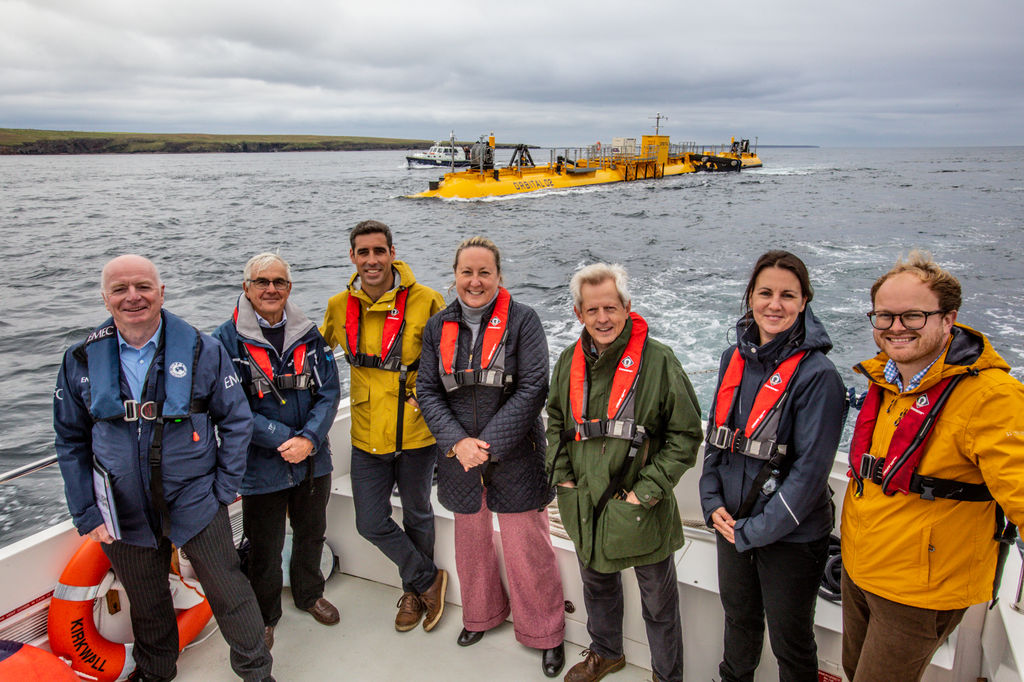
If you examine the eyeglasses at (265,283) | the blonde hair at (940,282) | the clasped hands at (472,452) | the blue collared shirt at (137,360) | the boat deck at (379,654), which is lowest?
the boat deck at (379,654)

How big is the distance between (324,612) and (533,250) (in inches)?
585

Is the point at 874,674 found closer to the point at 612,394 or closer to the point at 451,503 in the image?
the point at 612,394

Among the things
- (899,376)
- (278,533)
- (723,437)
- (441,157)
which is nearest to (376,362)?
(278,533)

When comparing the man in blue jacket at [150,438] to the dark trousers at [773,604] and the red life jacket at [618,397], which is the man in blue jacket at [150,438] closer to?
the red life jacket at [618,397]

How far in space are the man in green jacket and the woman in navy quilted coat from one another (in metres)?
0.16

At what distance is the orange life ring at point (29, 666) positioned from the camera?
1810 millimetres

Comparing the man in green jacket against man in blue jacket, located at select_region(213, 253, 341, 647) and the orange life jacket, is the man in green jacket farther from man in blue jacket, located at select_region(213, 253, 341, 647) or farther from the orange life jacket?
man in blue jacket, located at select_region(213, 253, 341, 647)

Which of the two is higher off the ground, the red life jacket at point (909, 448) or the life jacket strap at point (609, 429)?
the red life jacket at point (909, 448)

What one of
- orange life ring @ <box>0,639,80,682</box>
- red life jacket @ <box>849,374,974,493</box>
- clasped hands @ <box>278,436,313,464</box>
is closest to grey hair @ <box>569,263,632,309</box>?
red life jacket @ <box>849,374,974,493</box>

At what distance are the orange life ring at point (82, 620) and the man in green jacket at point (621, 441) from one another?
68.1 inches

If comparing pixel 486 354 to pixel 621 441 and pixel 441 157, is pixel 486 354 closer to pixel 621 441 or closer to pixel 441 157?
pixel 621 441

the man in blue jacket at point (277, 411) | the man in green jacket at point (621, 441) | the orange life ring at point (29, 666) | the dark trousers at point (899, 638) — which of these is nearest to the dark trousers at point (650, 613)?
the man in green jacket at point (621, 441)

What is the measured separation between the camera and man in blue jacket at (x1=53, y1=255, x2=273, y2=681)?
75.4 inches

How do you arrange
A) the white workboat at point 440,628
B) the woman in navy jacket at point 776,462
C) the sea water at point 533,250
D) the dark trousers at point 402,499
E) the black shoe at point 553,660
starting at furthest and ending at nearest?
the sea water at point 533,250
the dark trousers at point 402,499
the black shoe at point 553,660
the white workboat at point 440,628
the woman in navy jacket at point 776,462
